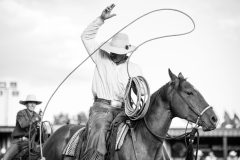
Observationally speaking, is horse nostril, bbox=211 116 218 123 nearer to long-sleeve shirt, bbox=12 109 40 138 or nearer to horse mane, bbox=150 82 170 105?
horse mane, bbox=150 82 170 105

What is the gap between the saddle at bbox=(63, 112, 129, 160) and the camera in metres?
8.54

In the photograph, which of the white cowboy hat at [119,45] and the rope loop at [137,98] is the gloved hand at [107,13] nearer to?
the white cowboy hat at [119,45]

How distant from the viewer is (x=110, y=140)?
8711 millimetres

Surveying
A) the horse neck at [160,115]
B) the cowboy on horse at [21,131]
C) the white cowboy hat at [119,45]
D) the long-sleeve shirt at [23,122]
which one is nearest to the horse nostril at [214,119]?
the horse neck at [160,115]

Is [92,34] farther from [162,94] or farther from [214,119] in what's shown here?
[214,119]

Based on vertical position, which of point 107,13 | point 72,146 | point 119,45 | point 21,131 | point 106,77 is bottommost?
point 72,146

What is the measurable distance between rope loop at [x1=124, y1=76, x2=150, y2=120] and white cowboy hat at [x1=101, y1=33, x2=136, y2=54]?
28.3 inches

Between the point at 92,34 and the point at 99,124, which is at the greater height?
the point at 92,34

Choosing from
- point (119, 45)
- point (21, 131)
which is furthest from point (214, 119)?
point (21, 131)

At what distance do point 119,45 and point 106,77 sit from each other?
0.67 meters

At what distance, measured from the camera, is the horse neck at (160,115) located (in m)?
8.44

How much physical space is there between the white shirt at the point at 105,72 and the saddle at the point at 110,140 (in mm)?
515

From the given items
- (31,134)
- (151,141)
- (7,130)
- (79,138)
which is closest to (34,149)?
(31,134)

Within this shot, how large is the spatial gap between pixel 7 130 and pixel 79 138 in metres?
26.9
